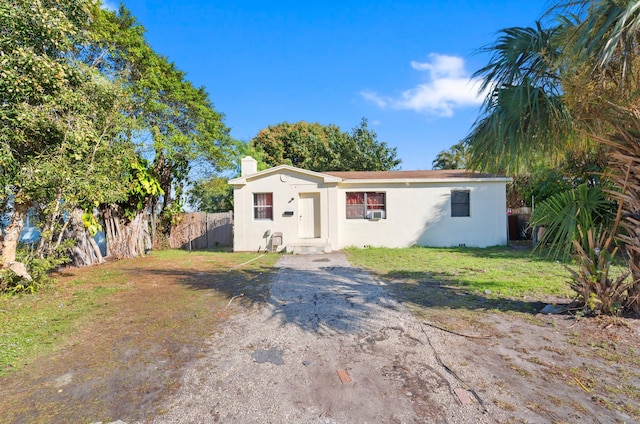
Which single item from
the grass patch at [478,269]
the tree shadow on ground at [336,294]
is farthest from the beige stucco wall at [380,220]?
the tree shadow on ground at [336,294]

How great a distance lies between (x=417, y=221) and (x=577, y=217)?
9.00 metres

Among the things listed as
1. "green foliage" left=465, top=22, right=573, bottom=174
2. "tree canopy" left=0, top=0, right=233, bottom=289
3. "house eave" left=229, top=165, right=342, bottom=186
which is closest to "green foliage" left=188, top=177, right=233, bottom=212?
"house eave" left=229, top=165, right=342, bottom=186

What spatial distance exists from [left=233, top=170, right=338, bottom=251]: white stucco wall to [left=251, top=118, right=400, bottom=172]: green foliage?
1111 cm

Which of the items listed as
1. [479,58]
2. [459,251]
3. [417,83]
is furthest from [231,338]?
[459,251]

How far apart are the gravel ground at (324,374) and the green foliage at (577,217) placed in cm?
215

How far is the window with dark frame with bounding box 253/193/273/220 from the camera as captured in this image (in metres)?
12.9

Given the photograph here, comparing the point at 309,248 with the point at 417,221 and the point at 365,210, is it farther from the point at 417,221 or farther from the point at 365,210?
the point at 417,221

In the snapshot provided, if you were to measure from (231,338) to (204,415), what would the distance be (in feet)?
5.04

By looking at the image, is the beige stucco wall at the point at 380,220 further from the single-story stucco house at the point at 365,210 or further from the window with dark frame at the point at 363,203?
the window with dark frame at the point at 363,203

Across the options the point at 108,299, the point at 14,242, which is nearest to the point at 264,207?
the point at 108,299

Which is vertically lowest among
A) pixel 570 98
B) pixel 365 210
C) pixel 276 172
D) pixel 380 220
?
pixel 380 220

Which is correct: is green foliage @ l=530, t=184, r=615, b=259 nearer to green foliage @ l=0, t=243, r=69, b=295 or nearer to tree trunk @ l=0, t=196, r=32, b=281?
tree trunk @ l=0, t=196, r=32, b=281

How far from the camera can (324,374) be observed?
118 inches

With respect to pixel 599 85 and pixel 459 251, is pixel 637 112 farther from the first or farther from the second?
pixel 459 251
